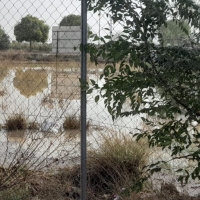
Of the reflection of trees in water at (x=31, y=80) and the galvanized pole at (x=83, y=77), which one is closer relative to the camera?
the galvanized pole at (x=83, y=77)

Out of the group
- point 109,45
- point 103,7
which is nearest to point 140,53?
point 109,45

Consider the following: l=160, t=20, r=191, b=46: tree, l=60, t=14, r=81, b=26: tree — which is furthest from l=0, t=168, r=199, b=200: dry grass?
l=60, t=14, r=81, b=26: tree

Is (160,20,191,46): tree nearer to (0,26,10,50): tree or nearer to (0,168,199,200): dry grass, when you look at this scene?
(0,168,199,200): dry grass

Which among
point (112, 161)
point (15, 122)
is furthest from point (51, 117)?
point (15, 122)

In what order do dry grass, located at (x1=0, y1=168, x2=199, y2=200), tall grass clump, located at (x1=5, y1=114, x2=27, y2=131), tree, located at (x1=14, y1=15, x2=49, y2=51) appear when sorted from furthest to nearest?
tall grass clump, located at (x1=5, y1=114, x2=27, y2=131), tree, located at (x1=14, y1=15, x2=49, y2=51), dry grass, located at (x1=0, y1=168, x2=199, y2=200)

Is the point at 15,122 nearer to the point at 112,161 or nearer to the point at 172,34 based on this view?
the point at 112,161

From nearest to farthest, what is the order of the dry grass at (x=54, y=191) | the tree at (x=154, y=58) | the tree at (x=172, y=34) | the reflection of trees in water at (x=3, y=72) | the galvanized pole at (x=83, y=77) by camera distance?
the tree at (x=154, y=58)
the tree at (x=172, y=34)
the galvanized pole at (x=83, y=77)
the dry grass at (x=54, y=191)
the reflection of trees in water at (x=3, y=72)

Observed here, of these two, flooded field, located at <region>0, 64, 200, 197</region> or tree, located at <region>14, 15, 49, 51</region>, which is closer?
flooded field, located at <region>0, 64, 200, 197</region>

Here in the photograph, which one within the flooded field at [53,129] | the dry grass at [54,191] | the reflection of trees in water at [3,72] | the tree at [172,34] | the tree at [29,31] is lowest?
the dry grass at [54,191]

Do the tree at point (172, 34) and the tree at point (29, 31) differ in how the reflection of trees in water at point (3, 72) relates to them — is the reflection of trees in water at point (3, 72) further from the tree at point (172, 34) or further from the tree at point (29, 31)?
the tree at point (172, 34)

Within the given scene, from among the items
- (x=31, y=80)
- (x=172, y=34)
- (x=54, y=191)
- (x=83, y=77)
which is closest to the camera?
(x=172, y=34)

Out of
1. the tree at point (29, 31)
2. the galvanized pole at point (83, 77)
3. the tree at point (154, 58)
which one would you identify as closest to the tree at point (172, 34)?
the tree at point (154, 58)

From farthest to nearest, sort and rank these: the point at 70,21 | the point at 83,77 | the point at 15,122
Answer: the point at 15,122
the point at 70,21
the point at 83,77

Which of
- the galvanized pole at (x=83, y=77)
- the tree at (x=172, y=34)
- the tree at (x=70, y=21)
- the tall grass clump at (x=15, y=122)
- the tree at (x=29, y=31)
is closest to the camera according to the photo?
the tree at (x=172, y=34)
